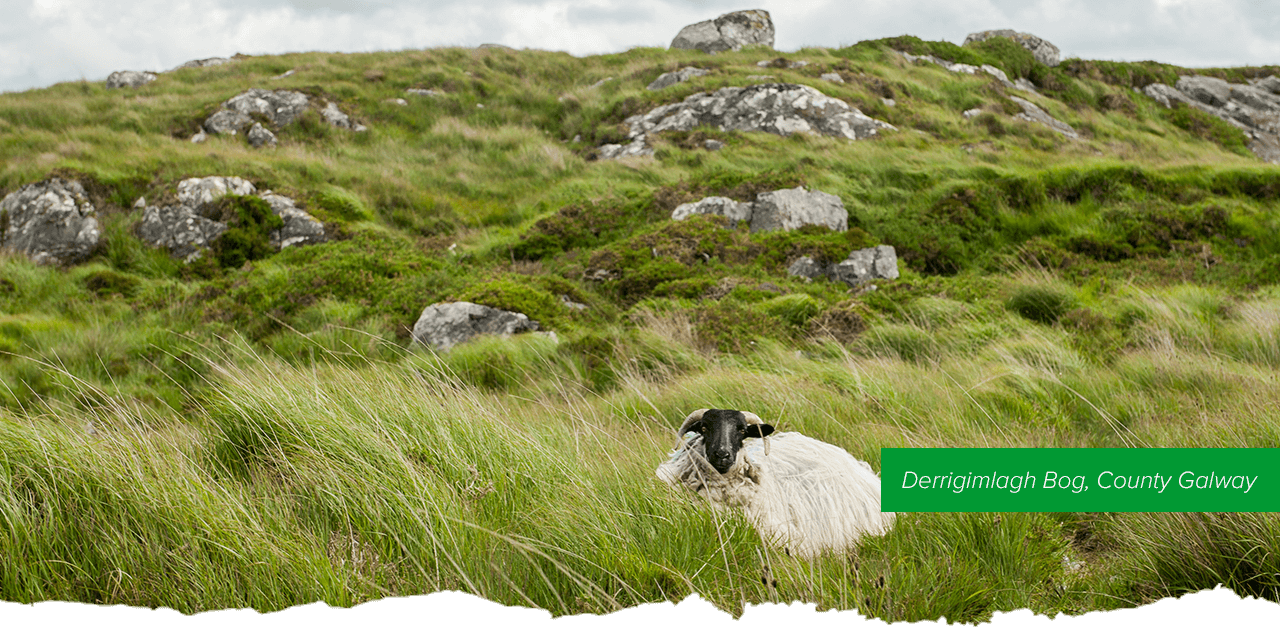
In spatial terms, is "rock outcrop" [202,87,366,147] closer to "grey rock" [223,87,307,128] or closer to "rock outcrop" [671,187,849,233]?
"grey rock" [223,87,307,128]

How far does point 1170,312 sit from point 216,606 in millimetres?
9199

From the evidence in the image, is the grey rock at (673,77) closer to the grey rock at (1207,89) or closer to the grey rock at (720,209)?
the grey rock at (720,209)

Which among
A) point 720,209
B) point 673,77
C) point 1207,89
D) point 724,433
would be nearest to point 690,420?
point 724,433

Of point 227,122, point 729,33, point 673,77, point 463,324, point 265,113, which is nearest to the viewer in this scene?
point 463,324

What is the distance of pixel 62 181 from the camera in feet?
42.1

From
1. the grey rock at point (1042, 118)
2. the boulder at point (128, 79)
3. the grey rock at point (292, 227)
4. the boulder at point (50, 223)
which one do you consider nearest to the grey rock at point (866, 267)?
the grey rock at point (292, 227)

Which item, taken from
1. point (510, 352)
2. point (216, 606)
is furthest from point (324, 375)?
point (216, 606)

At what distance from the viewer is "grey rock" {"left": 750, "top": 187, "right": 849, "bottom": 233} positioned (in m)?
12.0

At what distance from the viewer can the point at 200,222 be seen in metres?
12.5

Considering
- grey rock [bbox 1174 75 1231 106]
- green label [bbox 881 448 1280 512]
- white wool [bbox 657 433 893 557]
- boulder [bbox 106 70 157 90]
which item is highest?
boulder [bbox 106 70 157 90]

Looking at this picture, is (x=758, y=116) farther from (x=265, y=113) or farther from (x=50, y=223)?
(x=50, y=223)

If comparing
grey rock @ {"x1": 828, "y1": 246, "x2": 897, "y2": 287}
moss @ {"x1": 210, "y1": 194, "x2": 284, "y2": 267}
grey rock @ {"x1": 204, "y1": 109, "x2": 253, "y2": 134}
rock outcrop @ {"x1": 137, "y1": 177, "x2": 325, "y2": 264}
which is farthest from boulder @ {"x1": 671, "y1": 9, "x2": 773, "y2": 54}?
moss @ {"x1": 210, "y1": 194, "x2": 284, "y2": 267}

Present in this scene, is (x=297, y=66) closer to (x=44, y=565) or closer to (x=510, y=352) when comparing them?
(x=510, y=352)

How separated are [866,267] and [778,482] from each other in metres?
7.60
